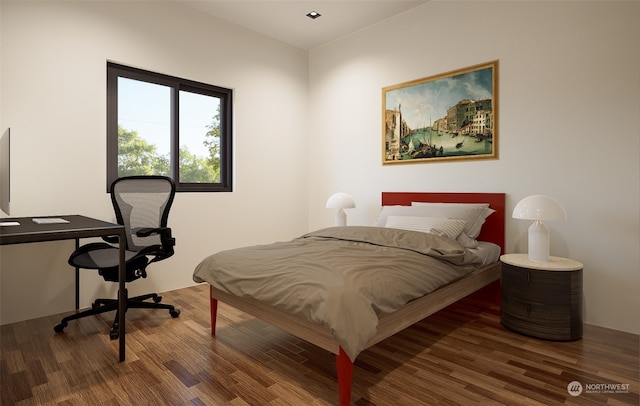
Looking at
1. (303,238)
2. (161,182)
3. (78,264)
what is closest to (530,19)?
(303,238)

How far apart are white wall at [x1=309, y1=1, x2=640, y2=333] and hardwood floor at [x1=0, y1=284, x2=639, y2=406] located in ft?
2.08

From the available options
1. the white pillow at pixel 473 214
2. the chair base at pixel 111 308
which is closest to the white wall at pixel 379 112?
the white pillow at pixel 473 214

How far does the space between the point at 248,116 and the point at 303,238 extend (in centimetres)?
187

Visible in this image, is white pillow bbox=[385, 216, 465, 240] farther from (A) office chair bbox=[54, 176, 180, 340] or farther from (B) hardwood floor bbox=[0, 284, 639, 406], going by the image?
(A) office chair bbox=[54, 176, 180, 340]

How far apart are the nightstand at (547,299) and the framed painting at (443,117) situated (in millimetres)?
1211

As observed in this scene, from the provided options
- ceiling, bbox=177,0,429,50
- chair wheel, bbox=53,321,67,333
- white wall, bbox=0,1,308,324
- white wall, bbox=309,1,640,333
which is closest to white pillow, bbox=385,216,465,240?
white wall, bbox=309,1,640,333

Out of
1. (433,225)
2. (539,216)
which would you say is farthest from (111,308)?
(539,216)

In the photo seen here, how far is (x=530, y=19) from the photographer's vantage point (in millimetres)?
2975

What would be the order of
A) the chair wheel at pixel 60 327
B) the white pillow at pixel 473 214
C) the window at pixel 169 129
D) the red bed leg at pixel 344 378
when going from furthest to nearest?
the window at pixel 169 129
the white pillow at pixel 473 214
the chair wheel at pixel 60 327
the red bed leg at pixel 344 378

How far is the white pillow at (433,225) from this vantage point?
290 centimetres

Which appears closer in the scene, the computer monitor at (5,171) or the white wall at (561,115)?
the computer monitor at (5,171)

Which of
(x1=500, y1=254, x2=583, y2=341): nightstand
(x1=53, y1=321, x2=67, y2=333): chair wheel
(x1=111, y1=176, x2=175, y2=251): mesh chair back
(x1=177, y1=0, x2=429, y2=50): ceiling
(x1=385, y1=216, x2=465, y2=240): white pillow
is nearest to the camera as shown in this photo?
(x1=500, y1=254, x2=583, y2=341): nightstand

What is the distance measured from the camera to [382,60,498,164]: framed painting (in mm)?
3262

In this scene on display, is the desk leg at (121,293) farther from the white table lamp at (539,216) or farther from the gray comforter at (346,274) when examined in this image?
the white table lamp at (539,216)
